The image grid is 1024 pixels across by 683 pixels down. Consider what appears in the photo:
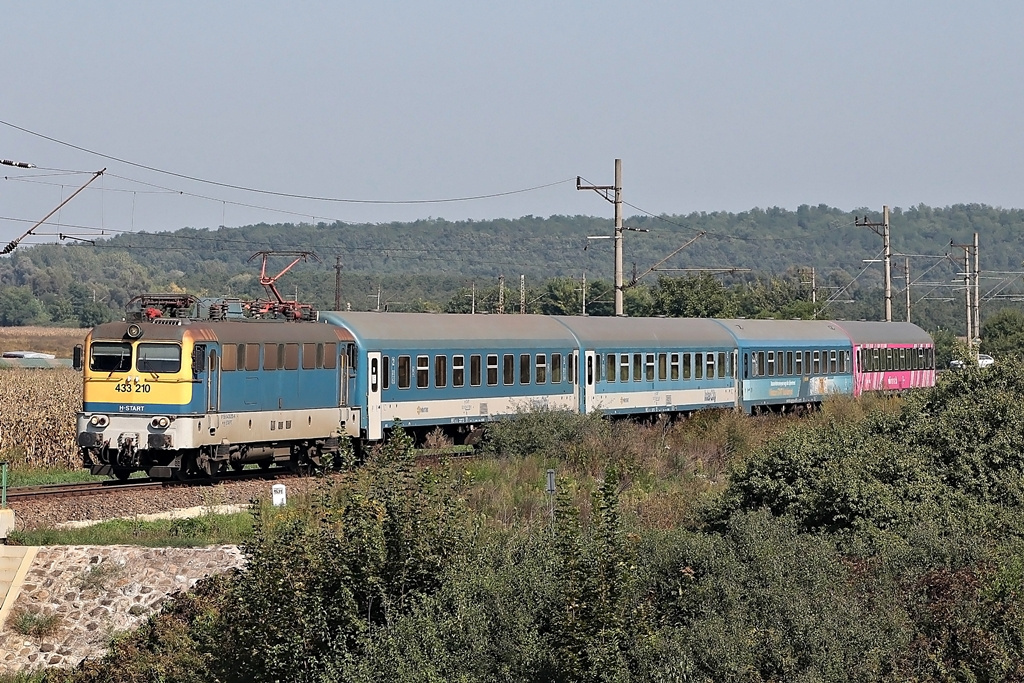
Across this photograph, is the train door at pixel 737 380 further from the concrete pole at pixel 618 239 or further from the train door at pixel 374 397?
the train door at pixel 374 397

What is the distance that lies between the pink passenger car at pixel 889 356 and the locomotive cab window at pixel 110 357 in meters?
29.9

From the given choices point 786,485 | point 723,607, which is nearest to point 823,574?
point 723,607

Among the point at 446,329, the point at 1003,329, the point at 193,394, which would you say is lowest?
the point at 193,394

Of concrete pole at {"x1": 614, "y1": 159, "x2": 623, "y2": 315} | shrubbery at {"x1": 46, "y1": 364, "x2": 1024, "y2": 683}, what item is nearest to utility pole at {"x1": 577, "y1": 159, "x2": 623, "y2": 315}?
concrete pole at {"x1": 614, "y1": 159, "x2": 623, "y2": 315}

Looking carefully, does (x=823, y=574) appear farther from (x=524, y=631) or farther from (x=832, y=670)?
(x=524, y=631)

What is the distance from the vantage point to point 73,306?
151 meters

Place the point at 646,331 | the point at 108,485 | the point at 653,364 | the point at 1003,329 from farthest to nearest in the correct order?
the point at 1003,329 → the point at 646,331 → the point at 653,364 → the point at 108,485

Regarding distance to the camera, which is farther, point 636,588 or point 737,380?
point 737,380

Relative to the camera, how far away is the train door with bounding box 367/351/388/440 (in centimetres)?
2942

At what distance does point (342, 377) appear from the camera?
2895 centimetres

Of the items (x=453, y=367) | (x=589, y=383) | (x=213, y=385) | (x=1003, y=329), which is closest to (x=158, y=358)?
(x=213, y=385)

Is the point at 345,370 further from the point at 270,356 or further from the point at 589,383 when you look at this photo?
the point at 589,383

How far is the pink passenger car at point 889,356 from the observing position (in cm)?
5094

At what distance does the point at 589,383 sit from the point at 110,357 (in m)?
13.9
